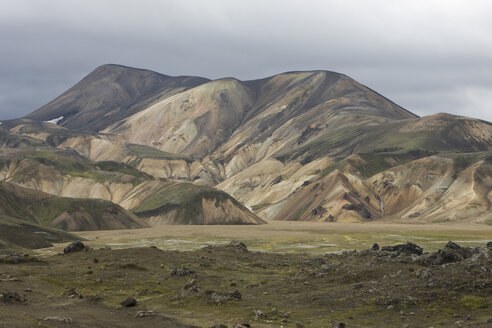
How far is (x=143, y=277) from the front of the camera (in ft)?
269

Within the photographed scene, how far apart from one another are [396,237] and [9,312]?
15510 centimetres

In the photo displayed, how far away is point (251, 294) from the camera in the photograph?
224ft

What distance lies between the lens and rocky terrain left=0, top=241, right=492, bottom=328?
51.6m

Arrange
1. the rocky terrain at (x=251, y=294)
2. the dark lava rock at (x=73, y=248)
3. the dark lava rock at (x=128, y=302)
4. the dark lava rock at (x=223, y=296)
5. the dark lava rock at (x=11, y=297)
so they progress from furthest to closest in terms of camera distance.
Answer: the dark lava rock at (x=73, y=248), the dark lava rock at (x=223, y=296), the dark lava rock at (x=128, y=302), the dark lava rock at (x=11, y=297), the rocky terrain at (x=251, y=294)

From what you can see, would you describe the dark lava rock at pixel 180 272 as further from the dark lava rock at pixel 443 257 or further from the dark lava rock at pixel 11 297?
the dark lava rock at pixel 443 257

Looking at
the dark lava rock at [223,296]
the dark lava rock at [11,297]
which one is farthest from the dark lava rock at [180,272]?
the dark lava rock at [11,297]

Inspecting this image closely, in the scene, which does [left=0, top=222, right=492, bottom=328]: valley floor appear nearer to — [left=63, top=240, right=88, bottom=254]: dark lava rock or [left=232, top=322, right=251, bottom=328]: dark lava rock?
[left=232, top=322, right=251, bottom=328]: dark lava rock

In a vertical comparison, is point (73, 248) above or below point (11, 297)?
below

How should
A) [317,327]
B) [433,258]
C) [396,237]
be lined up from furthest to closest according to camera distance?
[396,237], [433,258], [317,327]

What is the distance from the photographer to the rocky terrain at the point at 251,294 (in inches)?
2030

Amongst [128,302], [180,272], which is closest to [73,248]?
[180,272]

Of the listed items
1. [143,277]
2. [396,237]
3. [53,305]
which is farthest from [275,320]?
[396,237]

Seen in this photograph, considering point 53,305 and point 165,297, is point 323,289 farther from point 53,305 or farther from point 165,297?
point 53,305

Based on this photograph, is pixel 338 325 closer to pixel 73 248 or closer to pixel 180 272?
pixel 180 272
